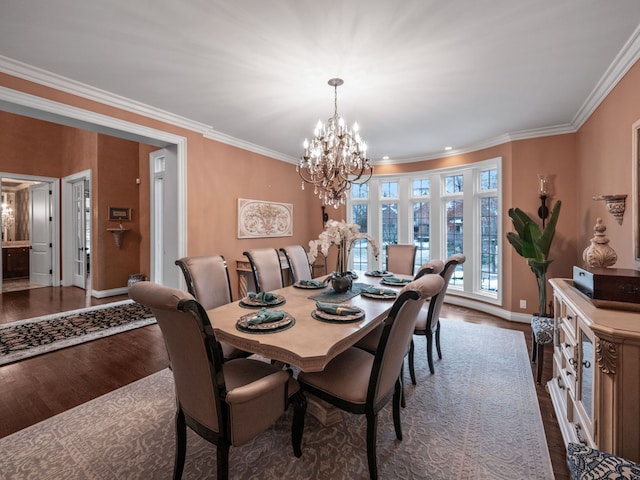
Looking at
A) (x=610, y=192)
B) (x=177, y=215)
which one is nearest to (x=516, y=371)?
(x=610, y=192)

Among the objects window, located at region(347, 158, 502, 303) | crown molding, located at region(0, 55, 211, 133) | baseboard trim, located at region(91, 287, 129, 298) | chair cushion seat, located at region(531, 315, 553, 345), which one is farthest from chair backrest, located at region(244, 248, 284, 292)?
baseboard trim, located at region(91, 287, 129, 298)

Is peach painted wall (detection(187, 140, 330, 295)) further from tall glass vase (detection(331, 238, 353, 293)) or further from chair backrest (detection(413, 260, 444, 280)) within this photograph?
chair backrest (detection(413, 260, 444, 280))

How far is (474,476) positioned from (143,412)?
2236mm

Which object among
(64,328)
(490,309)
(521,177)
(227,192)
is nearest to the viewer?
(64,328)

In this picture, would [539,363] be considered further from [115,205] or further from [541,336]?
[115,205]

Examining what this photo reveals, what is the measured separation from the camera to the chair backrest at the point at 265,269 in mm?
3014

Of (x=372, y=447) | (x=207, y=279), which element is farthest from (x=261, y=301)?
(x=372, y=447)

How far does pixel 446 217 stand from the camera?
5402 millimetres

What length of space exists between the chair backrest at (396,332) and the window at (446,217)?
359cm

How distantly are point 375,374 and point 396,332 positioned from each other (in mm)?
252

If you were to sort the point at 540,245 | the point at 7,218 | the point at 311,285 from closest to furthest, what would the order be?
the point at 311,285, the point at 540,245, the point at 7,218

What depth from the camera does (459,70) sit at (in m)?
2.50

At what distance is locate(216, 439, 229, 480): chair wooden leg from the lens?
4.32 feet

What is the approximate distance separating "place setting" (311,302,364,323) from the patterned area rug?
0.80 meters
